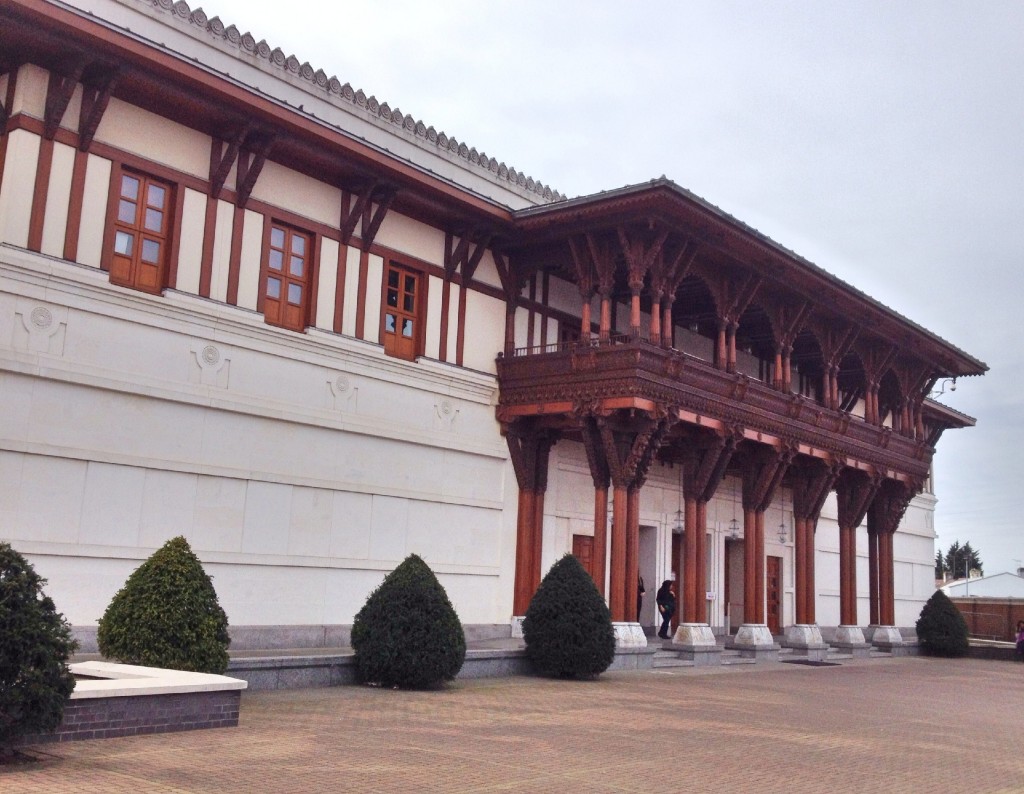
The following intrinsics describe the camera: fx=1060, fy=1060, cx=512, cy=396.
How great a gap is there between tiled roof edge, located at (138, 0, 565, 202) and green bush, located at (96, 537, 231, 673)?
9.35 metres

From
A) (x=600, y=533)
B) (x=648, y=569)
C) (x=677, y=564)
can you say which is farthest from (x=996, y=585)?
(x=600, y=533)

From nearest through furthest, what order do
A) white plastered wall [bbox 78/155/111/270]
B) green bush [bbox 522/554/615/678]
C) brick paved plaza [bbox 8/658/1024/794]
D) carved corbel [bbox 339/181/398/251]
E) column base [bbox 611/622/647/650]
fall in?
1. brick paved plaza [bbox 8/658/1024/794]
2. white plastered wall [bbox 78/155/111/270]
3. green bush [bbox 522/554/615/678]
4. carved corbel [bbox 339/181/398/251]
5. column base [bbox 611/622/647/650]

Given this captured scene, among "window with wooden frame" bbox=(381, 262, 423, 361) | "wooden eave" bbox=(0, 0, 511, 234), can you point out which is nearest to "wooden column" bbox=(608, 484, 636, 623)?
"window with wooden frame" bbox=(381, 262, 423, 361)

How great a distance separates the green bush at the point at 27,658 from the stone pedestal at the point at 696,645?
1438cm

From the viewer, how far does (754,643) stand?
22.8 metres

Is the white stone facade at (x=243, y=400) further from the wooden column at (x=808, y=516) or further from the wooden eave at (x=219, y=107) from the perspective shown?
the wooden column at (x=808, y=516)

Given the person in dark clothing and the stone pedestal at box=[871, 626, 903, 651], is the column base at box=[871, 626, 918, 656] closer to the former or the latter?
the stone pedestal at box=[871, 626, 903, 651]

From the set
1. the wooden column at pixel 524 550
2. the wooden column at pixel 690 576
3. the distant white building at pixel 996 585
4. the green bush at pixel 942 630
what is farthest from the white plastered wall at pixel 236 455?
the distant white building at pixel 996 585

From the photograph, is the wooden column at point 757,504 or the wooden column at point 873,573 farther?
the wooden column at point 873,573

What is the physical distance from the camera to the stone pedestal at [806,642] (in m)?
24.6

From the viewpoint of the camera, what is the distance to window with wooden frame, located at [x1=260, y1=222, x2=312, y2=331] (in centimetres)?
1677

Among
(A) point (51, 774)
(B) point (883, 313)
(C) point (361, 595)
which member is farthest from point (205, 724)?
(B) point (883, 313)

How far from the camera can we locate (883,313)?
25391mm

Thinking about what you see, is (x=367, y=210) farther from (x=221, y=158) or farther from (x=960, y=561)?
(x=960, y=561)
